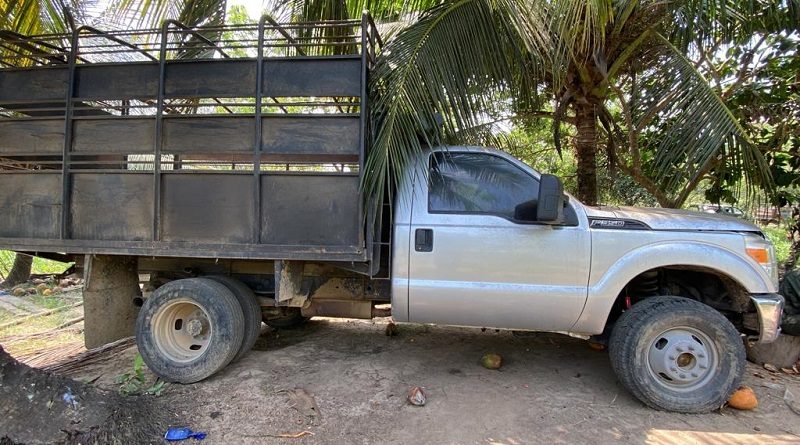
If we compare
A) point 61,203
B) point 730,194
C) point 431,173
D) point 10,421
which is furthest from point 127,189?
→ point 730,194

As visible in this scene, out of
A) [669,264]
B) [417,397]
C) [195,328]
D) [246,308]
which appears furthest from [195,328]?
[669,264]

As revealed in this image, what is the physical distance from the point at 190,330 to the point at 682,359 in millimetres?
3947

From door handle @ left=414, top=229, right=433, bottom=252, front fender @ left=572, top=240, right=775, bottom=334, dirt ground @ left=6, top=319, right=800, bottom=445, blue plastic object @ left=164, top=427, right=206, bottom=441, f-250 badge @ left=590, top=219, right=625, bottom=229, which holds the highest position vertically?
f-250 badge @ left=590, top=219, right=625, bottom=229

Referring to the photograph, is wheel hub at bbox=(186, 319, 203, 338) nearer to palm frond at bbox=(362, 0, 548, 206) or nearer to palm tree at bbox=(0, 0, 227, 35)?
palm frond at bbox=(362, 0, 548, 206)

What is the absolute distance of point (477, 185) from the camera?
3.71 meters

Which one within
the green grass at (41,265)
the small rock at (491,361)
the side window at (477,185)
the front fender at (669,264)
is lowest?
the small rock at (491,361)

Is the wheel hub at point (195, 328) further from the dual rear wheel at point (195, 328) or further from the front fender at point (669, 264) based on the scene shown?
the front fender at point (669, 264)

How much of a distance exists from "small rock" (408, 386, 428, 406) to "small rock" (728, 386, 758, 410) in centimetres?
232

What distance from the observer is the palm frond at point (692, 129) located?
13.1ft

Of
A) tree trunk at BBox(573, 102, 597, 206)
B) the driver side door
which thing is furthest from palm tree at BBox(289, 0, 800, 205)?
the driver side door

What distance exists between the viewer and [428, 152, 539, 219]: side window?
12.0 feet

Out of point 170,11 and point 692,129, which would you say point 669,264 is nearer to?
point 692,129

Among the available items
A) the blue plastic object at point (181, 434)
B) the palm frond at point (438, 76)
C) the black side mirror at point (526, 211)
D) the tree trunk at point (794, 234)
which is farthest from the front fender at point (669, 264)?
the tree trunk at point (794, 234)

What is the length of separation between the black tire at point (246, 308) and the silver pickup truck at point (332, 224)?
0.03 m
